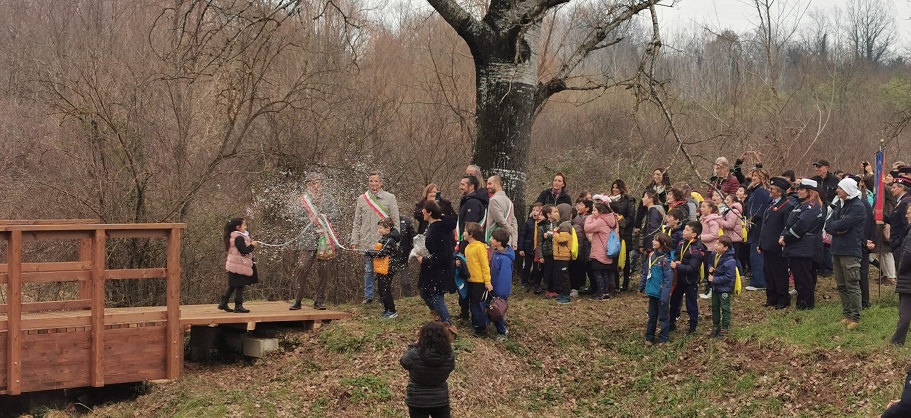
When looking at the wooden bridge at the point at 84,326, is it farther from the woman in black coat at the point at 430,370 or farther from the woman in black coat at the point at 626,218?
the woman in black coat at the point at 626,218

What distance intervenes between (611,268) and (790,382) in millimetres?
4472

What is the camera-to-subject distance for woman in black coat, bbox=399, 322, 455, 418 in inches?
347

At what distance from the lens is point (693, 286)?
41.7ft

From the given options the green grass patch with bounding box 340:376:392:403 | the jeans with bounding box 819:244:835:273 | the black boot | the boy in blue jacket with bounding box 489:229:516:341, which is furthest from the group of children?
the black boot

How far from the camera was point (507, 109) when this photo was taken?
15.3 m

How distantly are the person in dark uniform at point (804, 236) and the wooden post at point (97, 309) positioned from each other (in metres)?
8.82

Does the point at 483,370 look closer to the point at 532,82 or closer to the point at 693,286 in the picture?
the point at 693,286

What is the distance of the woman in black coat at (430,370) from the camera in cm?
881

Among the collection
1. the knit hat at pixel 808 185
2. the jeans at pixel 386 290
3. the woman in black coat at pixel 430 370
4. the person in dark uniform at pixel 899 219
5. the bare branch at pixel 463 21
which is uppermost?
the bare branch at pixel 463 21

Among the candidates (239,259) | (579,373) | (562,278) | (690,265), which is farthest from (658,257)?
(239,259)

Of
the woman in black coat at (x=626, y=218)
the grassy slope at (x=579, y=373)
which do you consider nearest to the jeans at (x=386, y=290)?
the grassy slope at (x=579, y=373)

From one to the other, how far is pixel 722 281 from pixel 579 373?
2.18 meters

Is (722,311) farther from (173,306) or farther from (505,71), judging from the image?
(173,306)

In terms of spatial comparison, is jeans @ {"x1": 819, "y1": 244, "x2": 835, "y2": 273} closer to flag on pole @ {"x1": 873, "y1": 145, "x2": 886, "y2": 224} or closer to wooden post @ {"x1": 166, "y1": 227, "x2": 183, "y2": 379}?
flag on pole @ {"x1": 873, "y1": 145, "x2": 886, "y2": 224}
